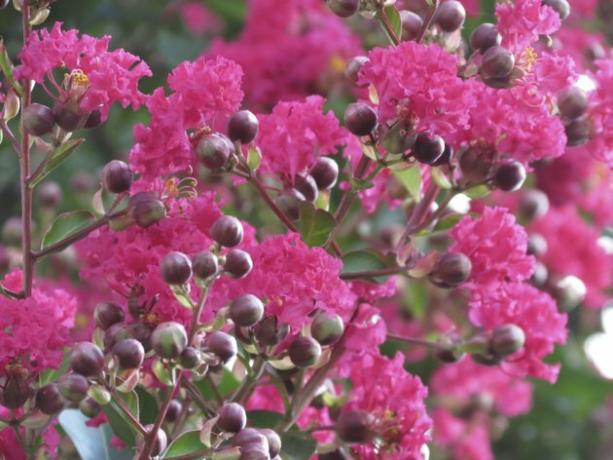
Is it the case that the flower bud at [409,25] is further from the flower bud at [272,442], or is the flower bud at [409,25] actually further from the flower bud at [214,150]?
the flower bud at [272,442]

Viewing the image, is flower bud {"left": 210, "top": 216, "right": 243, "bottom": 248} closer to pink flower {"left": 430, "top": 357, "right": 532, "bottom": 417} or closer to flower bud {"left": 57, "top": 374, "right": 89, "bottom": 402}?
flower bud {"left": 57, "top": 374, "right": 89, "bottom": 402}

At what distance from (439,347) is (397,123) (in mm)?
354

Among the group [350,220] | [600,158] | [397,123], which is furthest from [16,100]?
[350,220]

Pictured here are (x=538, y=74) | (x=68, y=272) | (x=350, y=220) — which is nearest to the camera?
(x=538, y=74)

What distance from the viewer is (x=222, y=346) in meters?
1.06

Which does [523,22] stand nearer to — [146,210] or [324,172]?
[324,172]

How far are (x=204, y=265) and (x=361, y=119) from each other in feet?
0.76

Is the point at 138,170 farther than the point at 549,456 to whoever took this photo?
No

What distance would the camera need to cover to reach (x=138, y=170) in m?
1.17

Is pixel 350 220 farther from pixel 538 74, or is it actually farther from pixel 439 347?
pixel 538 74

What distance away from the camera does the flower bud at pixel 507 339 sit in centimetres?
135

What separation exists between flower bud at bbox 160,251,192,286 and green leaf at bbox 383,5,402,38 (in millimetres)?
364

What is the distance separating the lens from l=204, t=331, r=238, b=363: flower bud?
1.06 meters

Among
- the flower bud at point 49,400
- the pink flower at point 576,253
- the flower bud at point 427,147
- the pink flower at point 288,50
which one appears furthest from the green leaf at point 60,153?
the pink flower at point 576,253
